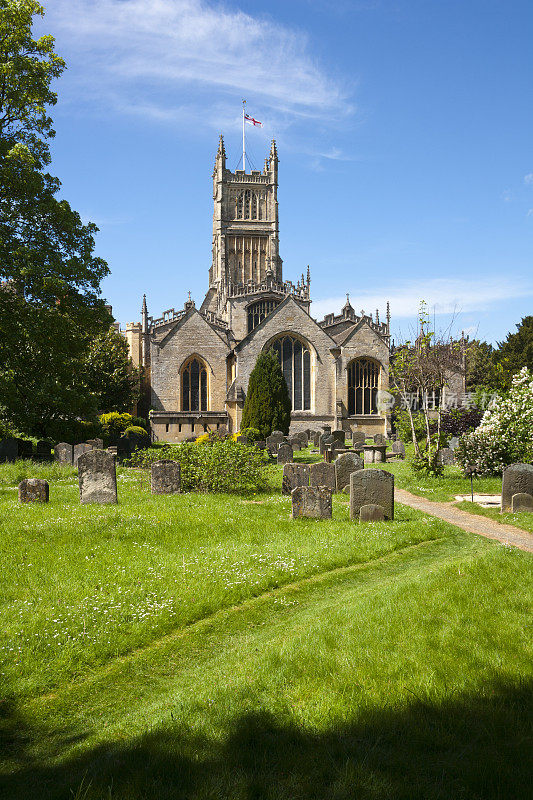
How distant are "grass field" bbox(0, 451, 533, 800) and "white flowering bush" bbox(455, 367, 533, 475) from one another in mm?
9092

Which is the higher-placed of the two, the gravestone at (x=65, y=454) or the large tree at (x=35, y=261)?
the large tree at (x=35, y=261)

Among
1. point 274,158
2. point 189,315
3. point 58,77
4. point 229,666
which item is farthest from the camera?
point 274,158

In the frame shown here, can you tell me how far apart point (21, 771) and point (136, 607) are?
2492 mm

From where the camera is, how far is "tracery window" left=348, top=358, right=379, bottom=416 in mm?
41156

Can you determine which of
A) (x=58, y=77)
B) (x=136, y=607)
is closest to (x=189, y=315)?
(x=58, y=77)

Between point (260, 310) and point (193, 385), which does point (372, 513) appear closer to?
point (193, 385)

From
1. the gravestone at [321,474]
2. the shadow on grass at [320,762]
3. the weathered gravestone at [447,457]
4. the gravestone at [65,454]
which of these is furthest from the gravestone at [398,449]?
the shadow on grass at [320,762]

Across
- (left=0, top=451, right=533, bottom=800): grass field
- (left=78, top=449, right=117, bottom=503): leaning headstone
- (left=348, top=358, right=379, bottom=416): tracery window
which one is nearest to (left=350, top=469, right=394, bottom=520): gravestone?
(left=0, top=451, right=533, bottom=800): grass field

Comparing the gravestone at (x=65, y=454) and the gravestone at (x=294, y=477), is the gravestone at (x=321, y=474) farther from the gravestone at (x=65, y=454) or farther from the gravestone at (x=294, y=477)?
the gravestone at (x=65, y=454)

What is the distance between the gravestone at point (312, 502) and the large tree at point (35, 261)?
11019 millimetres

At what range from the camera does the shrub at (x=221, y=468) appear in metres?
13.6

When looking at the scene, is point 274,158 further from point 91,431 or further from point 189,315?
point 91,431

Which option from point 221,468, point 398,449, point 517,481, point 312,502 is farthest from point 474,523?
point 398,449

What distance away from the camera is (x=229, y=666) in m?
4.83
